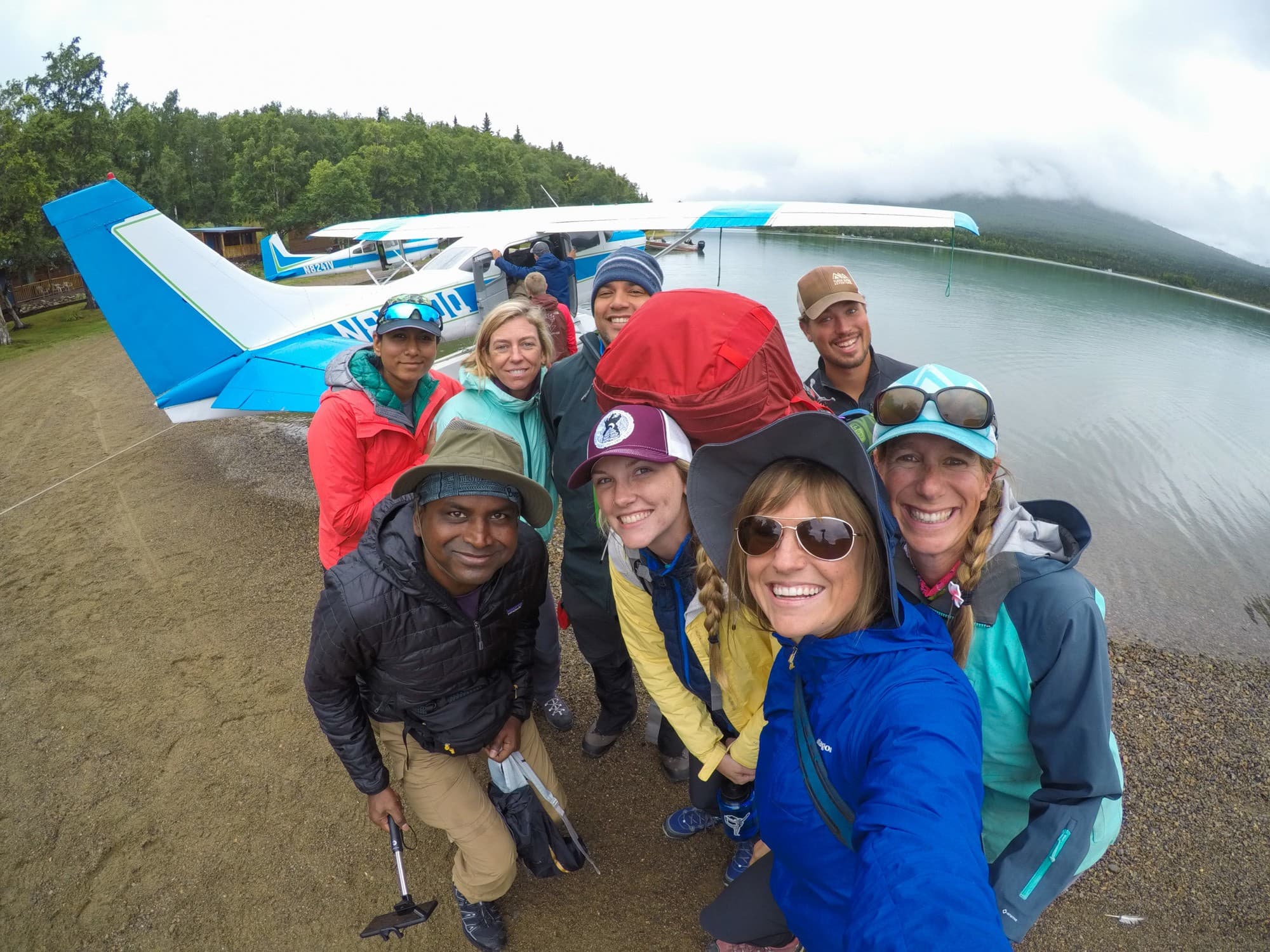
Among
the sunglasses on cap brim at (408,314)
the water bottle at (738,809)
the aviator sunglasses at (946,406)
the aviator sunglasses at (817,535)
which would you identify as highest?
the sunglasses on cap brim at (408,314)

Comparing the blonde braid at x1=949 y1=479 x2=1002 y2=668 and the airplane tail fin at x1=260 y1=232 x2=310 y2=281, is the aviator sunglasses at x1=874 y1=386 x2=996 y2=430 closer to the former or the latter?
the blonde braid at x1=949 y1=479 x2=1002 y2=668

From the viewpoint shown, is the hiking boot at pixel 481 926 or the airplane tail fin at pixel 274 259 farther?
the airplane tail fin at pixel 274 259

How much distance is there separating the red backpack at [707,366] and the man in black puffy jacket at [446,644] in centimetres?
56

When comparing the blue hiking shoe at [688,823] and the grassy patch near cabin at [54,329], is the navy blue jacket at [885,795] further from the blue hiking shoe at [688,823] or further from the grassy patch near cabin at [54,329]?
the grassy patch near cabin at [54,329]

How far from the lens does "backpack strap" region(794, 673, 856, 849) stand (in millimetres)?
1198

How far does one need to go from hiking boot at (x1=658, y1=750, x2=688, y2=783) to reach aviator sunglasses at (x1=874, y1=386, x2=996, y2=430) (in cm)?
234

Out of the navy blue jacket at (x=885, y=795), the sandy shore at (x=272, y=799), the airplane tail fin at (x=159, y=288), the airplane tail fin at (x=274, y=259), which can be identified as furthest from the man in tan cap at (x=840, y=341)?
the airplane tail fin at (x=274, y=259)

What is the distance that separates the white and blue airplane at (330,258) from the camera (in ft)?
74.1

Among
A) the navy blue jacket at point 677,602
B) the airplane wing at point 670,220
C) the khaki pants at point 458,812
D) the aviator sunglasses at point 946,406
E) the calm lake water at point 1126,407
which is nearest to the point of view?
the aviator sunglasses at point 946,406

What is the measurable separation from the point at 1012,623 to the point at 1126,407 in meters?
15.3

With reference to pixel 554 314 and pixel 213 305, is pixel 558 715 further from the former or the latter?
pixel 213 305

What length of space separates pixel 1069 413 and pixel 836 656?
14.2 metres

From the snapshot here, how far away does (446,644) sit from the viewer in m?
2.11

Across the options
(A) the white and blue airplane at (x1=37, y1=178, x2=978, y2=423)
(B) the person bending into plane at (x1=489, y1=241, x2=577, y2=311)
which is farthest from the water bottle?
(B) the person bending into plane at (x1=489, y1=241, x2=577, y2=311)
